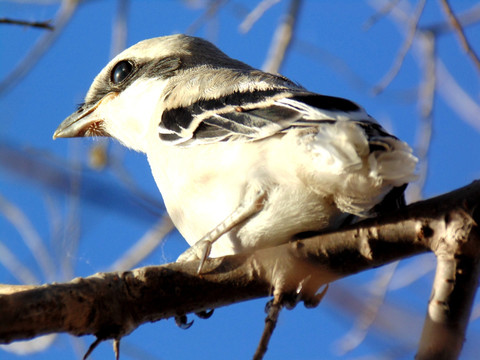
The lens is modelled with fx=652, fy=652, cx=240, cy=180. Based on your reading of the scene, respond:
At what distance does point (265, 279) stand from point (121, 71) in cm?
230

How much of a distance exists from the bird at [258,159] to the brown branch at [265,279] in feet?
0.51

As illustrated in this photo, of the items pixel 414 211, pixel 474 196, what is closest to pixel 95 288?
pixel 414 211

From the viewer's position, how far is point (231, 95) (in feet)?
11.4

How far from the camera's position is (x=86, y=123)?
4438 millimetres

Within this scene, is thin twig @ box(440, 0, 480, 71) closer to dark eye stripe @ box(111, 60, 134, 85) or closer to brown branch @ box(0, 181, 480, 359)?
brown branch @ box(0, 181, 480, 359)

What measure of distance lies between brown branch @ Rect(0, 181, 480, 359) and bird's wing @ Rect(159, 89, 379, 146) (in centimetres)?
52

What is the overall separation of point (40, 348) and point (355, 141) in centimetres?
302

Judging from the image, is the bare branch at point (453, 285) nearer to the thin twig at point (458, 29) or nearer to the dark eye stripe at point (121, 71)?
the thin twig at point (458, 29)

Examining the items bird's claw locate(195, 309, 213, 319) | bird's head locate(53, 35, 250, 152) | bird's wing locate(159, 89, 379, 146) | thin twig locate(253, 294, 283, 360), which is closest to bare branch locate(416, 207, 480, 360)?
thin twig locate(253, 294, 283, 360)

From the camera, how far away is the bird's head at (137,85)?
4066 mm

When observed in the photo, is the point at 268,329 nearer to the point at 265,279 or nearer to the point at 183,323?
the point at 265,279

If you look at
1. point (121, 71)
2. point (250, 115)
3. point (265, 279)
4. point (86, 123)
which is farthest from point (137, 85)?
point (265, 279)

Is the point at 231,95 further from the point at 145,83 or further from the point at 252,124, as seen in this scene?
the point at 145,83

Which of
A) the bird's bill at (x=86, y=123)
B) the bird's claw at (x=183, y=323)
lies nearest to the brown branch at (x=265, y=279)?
the bird's claw at (x=183, y=323)
